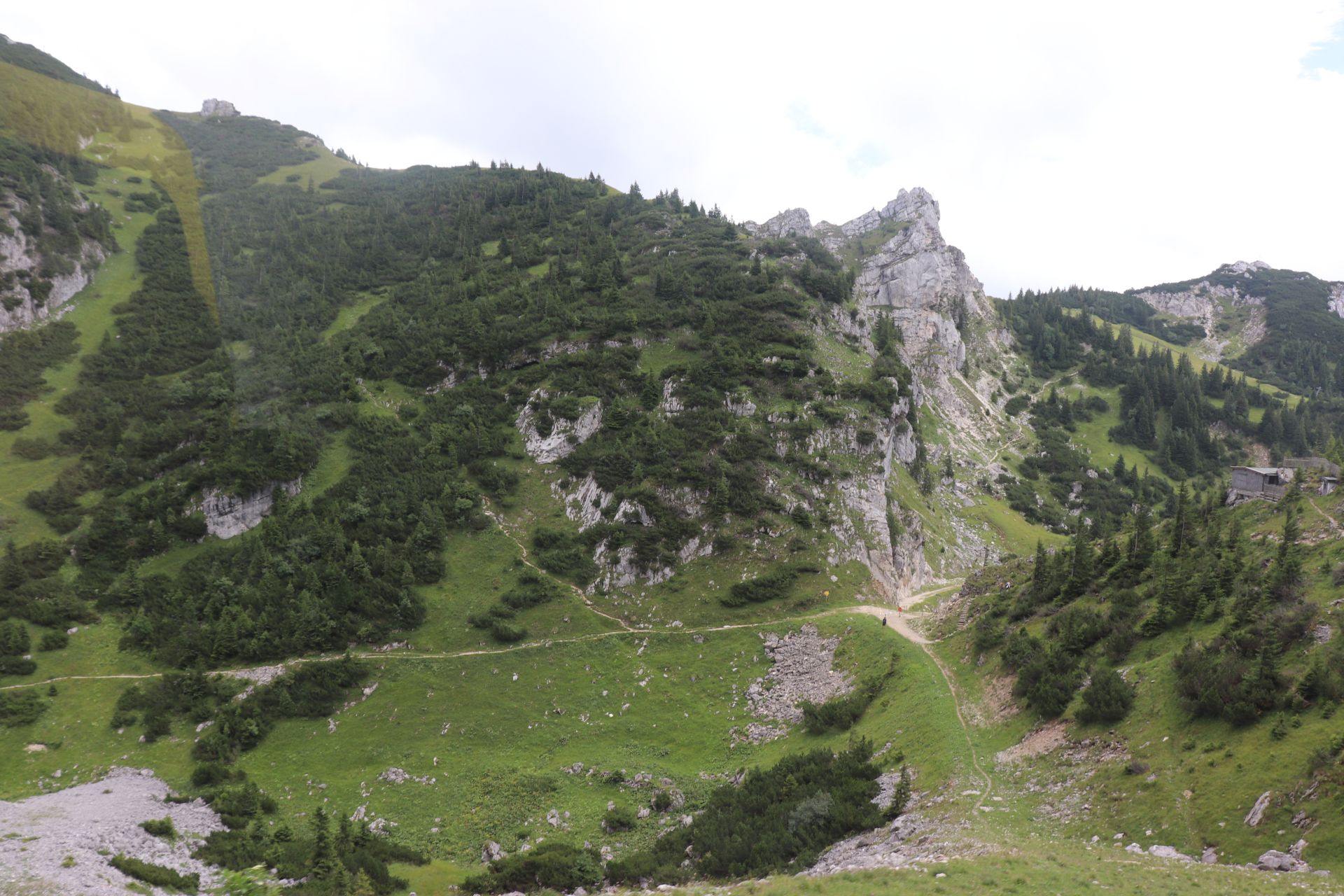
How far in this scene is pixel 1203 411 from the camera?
153 metres

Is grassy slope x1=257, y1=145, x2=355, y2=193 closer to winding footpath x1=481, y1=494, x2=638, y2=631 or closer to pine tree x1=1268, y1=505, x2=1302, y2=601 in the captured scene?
winding footpath x1=481, y1=494, x2=638, y2=631

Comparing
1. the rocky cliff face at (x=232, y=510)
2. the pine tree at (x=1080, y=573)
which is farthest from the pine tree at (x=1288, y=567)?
the rocky cliff face at (x=232, y=510)

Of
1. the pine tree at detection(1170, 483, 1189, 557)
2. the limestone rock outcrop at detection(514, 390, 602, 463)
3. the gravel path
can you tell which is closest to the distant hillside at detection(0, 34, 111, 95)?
the limestone rock outcrop at detection(514, 390, 602, 463)

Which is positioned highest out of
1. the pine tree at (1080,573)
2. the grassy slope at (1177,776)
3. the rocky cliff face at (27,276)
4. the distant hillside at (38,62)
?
the distant hillside at (38,62)

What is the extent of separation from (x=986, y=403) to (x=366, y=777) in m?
146

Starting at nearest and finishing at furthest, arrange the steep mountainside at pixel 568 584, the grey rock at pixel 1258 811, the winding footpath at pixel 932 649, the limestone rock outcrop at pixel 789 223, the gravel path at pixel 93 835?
1. the grey rock at pixel 1258 811
2. the gravel path at pixel 93 835
3. the steep mountainside at pixel 568 584
4. the winding footpath at pixel 932 649
5. the limestone rock outcrop at pixel 789 223

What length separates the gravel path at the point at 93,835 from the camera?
24766 millimetres

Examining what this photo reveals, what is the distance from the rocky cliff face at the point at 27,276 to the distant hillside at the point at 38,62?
2831 inches

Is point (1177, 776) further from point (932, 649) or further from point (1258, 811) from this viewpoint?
point (932, 649)

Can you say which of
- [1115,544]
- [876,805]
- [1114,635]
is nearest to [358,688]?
[876,805]

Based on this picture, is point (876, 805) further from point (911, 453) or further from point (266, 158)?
point (266, 158)

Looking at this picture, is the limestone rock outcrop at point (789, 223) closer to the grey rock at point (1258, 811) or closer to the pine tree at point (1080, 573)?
the pine tree at point (1080, 573)

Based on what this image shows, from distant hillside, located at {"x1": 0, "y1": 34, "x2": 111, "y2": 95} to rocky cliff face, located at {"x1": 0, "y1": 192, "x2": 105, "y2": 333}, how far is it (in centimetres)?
7192

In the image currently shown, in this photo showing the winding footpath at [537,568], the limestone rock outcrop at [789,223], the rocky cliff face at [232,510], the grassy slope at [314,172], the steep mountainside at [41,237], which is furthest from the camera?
the limestone rock outcrop at [789,223]
